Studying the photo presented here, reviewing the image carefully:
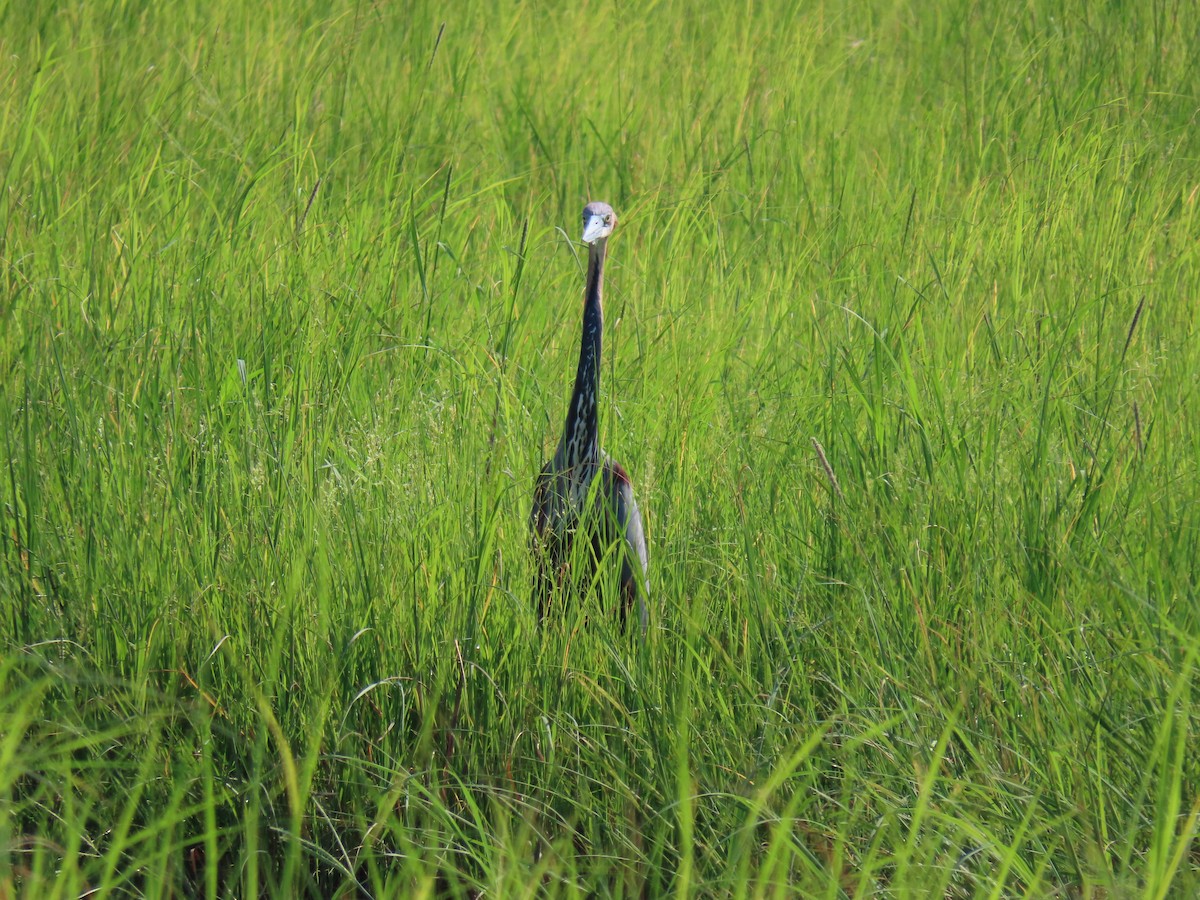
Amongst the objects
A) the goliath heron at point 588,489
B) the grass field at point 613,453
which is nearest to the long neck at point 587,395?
the goliath heron at point 588,489

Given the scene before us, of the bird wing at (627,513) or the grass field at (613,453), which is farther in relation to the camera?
the bird wing at (627,513)

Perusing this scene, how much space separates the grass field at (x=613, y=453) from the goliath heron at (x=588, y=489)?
0.26 feet

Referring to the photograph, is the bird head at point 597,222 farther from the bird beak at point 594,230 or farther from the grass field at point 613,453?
the grass field at point 613,453

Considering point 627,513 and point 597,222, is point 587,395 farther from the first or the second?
point 597,222

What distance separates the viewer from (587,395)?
9.16 ft

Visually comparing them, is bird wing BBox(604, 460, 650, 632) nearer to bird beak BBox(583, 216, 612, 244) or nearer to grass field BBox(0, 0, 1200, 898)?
grass field BBox(0, 0, 1200, 898)

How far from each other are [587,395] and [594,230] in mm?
376

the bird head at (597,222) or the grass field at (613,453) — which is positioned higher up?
the bird head at (597,222)

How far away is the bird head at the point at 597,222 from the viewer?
Answer: 9.41 ft

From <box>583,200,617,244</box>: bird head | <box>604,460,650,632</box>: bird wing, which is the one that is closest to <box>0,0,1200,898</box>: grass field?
<box>604,460,650,632</box>: bird wing

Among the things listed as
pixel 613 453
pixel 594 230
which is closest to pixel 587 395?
pixel 613 453

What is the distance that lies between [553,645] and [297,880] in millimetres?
526

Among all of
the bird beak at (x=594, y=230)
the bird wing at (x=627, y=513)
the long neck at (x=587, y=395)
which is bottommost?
the bird wing at (x=627, y=513)

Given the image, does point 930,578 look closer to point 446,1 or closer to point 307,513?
point 307,513
